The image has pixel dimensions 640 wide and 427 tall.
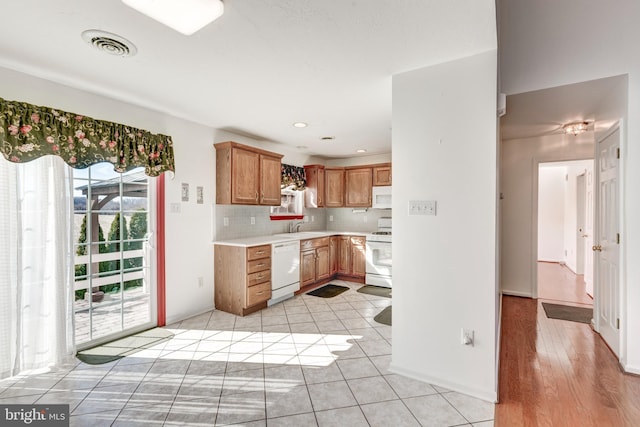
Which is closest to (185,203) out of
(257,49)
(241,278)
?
(241,278)

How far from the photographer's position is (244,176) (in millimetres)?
3994

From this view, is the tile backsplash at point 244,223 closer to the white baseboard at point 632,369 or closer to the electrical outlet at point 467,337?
the electrical outlet at point 467,337

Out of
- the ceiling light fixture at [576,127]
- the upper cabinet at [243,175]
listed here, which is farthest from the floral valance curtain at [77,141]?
the ceiling light fixture at [576,127]

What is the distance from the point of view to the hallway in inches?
74.9

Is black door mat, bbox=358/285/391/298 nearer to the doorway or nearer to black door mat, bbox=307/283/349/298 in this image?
black door mat, bbox=307/283/349/298

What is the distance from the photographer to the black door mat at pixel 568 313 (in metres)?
3.57

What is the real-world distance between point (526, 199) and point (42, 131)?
18.9ft

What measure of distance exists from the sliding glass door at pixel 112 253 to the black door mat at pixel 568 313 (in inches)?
192

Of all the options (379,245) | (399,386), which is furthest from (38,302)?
(379,245)

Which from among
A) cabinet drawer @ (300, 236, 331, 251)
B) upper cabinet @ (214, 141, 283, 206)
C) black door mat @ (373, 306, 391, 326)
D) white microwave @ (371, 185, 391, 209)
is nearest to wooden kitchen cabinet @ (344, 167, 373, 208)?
white microwave @ (371, 185, 391, 209)

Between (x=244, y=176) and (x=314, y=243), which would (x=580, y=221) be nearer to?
(x=314, y=243)

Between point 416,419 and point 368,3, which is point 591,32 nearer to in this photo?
point 368,3

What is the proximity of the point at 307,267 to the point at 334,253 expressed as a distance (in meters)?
0.93

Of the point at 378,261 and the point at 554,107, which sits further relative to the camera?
the point at 378,261
